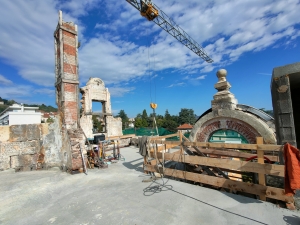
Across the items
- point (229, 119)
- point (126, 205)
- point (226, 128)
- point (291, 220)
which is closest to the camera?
point (291, 220)

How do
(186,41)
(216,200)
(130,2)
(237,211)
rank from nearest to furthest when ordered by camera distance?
(237,211) → (216,200) → (130,2) → (186,41)

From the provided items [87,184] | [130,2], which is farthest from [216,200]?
[130,2]

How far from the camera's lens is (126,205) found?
3.74m

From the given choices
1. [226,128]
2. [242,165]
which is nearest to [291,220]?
[242,165]

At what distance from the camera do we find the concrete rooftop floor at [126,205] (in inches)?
123

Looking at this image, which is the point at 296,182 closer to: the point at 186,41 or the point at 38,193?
the point at 38,193

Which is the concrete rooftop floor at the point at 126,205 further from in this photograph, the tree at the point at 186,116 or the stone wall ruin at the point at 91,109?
the tree at the point at 186,116

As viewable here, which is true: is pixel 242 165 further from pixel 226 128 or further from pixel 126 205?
pixel 126 205

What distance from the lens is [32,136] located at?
316 inches

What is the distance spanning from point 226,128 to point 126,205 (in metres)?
4.50

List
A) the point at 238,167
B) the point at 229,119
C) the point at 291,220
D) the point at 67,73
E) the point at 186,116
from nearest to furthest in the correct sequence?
the point at 291,220
the point at 238,167
the point at 229,119
the point at 67,73
the point at 186,116

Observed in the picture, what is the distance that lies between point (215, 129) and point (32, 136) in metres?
8.75

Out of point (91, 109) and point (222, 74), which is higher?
point (91, 109)

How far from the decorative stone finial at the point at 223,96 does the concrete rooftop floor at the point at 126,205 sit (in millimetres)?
3233
